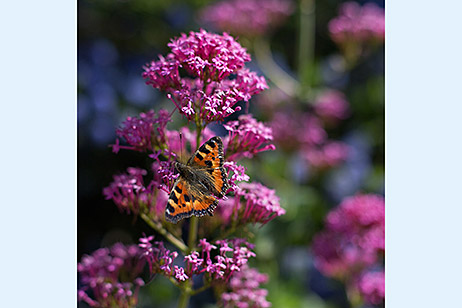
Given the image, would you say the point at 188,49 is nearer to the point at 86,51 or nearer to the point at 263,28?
the point at 263,28

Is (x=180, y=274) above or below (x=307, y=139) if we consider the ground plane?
below

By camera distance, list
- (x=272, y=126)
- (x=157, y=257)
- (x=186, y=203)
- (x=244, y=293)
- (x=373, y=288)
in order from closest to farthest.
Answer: (x=186, y=203) < (x=157, y=257) < (x=244, y=293) < (x=373, y=288) < (x=272, y=126)

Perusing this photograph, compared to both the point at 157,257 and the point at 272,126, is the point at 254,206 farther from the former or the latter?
the point at 272,126

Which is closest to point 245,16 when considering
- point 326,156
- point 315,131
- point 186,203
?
point 315,131

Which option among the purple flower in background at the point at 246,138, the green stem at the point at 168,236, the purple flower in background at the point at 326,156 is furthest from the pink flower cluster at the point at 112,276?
the purple flower in background at the point at 326,156

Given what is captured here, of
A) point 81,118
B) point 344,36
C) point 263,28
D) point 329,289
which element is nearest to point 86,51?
point 81,118

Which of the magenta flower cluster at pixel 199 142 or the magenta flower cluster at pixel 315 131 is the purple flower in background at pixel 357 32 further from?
the magenta flower cluster at pixel 199 142

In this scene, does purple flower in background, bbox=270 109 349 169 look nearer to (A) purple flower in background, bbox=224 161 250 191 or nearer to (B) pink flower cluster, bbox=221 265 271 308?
(B) pink flower cluster, bbox=221 265 271 308
